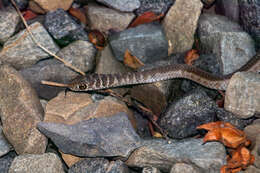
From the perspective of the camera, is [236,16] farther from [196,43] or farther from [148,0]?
[148,0]

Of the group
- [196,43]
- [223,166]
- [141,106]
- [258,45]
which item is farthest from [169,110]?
[258,45]

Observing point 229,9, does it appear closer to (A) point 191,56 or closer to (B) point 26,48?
(A) point 191,56

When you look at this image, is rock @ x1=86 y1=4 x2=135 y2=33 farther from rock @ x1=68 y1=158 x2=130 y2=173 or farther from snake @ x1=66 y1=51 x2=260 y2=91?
rock @ x1=68 y1=158 x2=130 y2=173

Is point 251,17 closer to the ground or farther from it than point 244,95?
farther from it

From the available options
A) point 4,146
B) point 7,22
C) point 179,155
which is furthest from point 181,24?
point 4,146

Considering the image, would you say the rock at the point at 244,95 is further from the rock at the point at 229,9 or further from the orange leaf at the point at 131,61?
the orange leaf at the point at 131,61

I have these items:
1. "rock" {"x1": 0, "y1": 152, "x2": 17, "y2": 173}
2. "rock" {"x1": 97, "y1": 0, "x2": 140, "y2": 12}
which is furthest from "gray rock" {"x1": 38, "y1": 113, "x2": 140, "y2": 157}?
"rock" {"x1": 97, "y1": 0, "x2": 140, "y2": 12}
